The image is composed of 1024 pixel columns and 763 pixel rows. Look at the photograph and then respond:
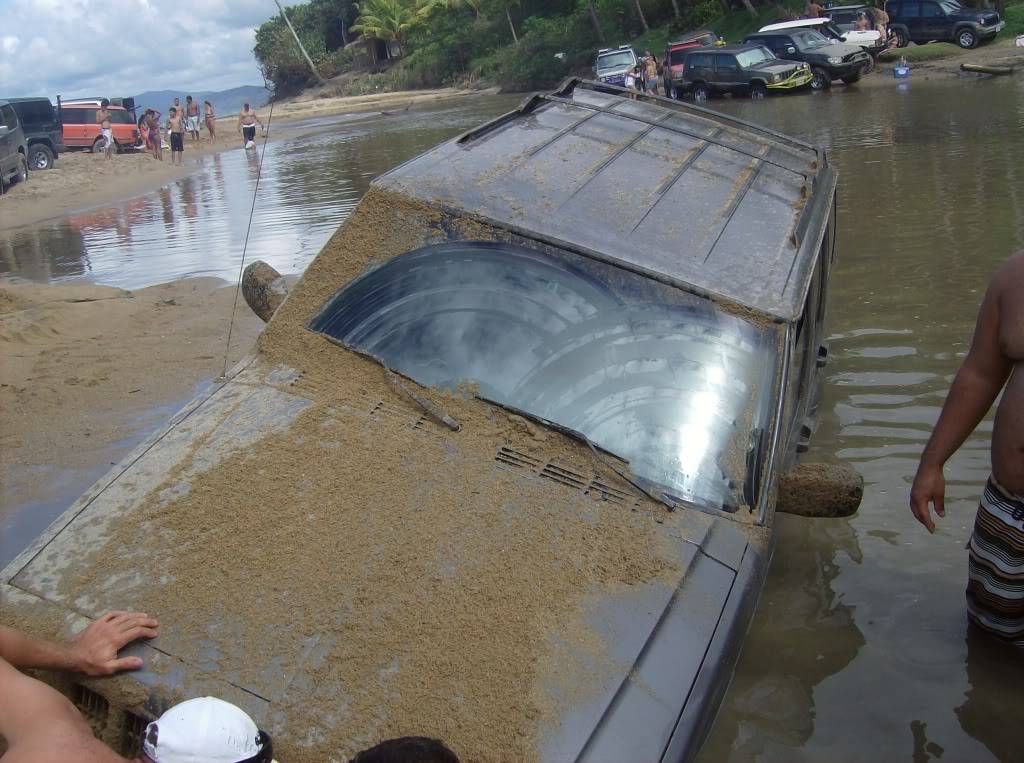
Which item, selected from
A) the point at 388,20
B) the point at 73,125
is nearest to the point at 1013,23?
the point at 73,125

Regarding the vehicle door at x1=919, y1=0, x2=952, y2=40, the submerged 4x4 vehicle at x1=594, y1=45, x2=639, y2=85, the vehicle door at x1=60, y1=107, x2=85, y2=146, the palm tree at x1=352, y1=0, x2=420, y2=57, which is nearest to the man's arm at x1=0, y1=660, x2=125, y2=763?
the submerged 4x4 vehicle at x1=594, y1=45, x2=639, y2=85

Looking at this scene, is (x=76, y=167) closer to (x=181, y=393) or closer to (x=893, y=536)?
(x=181, y=393)

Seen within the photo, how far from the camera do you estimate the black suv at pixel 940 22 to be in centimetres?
2748

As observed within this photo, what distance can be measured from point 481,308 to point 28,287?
855 centimetres

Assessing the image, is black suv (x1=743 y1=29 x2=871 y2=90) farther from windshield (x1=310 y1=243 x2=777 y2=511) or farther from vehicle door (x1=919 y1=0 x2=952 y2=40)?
windshield (x1=310 y1=243 x2=777 y2=511)

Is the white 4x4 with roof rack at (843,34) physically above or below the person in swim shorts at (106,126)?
above

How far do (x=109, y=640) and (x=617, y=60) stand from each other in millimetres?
32755

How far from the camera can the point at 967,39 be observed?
1084 inches

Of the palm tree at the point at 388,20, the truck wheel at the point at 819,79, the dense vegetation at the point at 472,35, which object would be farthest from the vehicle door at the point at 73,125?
the palm tree at the point at 388,20

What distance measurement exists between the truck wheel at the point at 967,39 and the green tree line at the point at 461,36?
52.3 feet

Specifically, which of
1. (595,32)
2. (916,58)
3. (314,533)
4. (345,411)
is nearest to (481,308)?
(345,411)

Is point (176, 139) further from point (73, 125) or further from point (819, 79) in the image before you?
point (819, 79)

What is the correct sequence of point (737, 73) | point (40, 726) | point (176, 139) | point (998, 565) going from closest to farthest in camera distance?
point (40, 726), point (998, 565), point (737, 73), point (176, 139)

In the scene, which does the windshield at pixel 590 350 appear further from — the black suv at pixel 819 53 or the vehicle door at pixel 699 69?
the vehicle door at pixel 699 69
